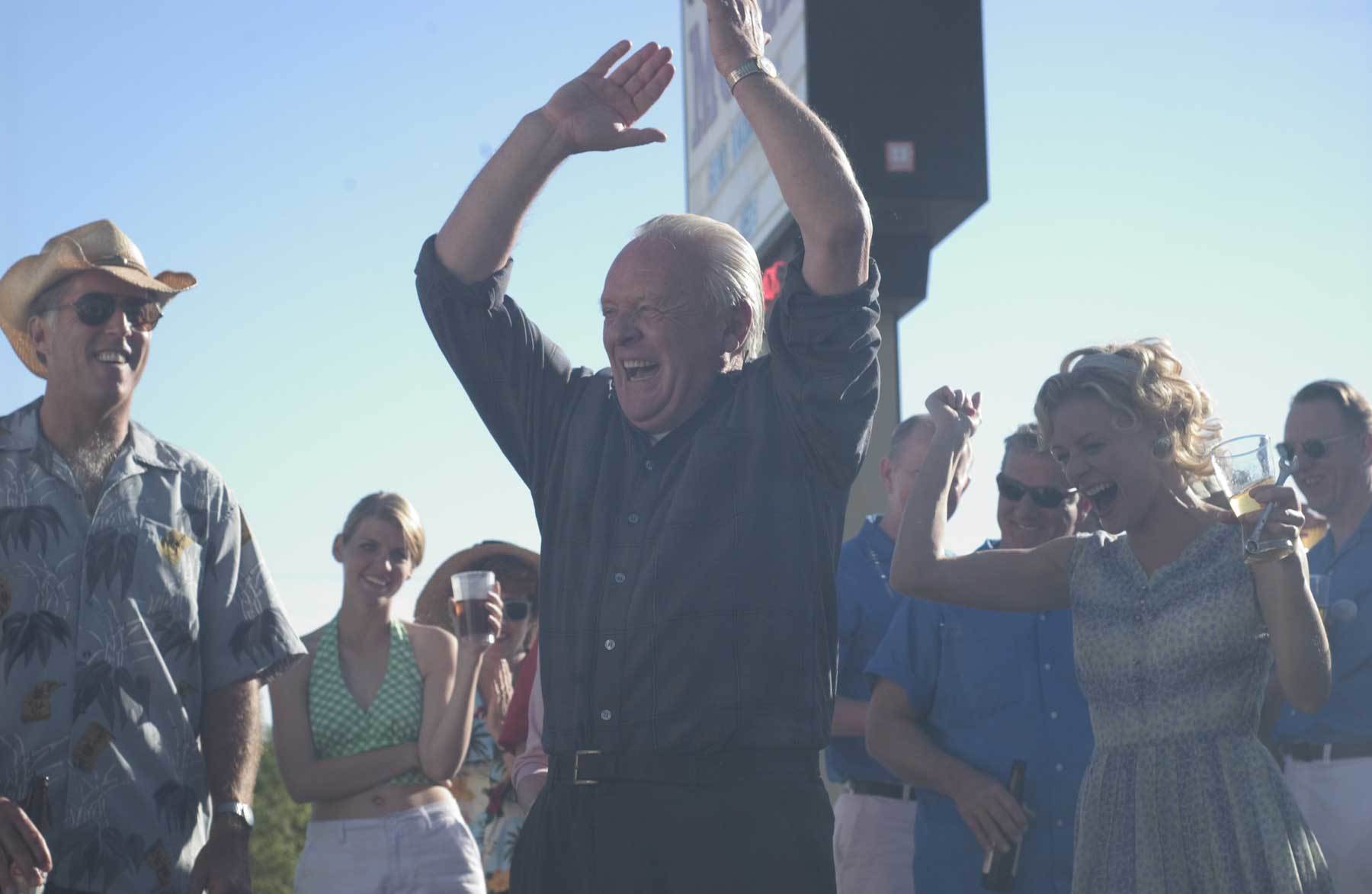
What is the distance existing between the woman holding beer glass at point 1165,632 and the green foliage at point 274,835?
47.5 m

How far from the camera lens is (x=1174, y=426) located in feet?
11.2

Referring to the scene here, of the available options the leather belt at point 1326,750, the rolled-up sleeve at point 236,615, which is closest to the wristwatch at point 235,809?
the rolled-up sleeve at point 236,615

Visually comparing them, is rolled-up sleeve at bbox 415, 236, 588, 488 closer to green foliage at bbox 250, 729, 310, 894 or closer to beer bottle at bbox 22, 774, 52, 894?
beer bottle at bbox 22, 774, 52, 894

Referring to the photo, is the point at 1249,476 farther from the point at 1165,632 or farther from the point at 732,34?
the point at 732,34

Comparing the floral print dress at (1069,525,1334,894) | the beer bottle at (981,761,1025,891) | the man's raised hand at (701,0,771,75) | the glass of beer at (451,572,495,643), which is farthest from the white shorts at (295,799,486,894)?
the man's raised hand at (701,0,771,75)

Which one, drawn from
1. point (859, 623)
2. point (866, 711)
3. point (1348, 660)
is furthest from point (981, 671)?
point (1348, 660)

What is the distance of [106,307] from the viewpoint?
3.51m

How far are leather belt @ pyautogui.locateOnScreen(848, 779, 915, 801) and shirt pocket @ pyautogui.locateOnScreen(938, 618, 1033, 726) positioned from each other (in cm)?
46

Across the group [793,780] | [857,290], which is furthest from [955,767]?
[857,290]

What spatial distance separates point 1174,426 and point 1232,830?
88 cm

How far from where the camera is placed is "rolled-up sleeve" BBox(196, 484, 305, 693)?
3.47 m

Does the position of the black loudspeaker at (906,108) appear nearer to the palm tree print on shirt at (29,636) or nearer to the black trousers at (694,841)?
the palm tree print on shirt at (29,636)

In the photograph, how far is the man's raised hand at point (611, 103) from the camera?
109 inches

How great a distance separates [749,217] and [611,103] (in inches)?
270
